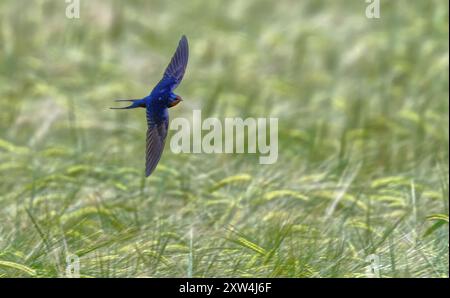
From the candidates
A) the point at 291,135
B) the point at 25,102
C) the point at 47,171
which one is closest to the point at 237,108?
the point at 291,135

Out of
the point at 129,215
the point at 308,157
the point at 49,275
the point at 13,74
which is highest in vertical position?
→ the point at 13,74

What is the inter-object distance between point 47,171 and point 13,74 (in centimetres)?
183

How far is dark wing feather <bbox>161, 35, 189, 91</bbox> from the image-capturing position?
406cm

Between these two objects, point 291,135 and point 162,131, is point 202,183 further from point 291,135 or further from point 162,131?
point 162,131

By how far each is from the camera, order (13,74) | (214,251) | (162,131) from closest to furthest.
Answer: (162,131)
(214,251)
(13,74)

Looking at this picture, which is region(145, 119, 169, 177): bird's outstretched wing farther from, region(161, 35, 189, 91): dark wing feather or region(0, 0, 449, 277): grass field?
region(0, 0, 449, 277): grass field

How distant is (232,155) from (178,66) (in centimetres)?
217

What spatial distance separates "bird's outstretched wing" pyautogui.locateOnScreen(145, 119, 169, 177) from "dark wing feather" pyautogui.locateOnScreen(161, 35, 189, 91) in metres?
0.15

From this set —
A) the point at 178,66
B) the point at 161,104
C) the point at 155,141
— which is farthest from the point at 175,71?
the point at 155,141

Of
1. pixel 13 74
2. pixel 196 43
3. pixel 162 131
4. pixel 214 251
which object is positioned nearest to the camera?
pixel 162 131

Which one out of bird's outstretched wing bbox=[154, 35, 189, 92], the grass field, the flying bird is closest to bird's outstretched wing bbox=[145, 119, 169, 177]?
the flying bird

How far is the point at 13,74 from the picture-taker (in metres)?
7.36

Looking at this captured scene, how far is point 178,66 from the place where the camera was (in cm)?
408

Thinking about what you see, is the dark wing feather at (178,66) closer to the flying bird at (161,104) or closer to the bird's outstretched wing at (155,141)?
the flying bird at (161,104)
